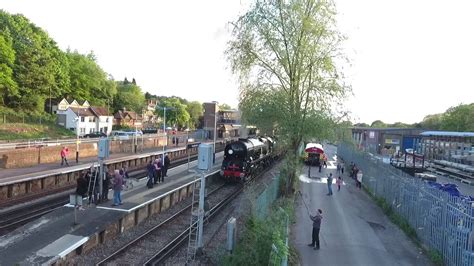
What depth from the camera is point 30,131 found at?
50.9m

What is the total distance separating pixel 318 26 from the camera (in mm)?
19703

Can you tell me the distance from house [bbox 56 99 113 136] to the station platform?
144 ft

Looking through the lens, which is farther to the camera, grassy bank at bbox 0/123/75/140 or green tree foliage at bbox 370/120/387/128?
green tree foliage at bbox 370/120/387/128

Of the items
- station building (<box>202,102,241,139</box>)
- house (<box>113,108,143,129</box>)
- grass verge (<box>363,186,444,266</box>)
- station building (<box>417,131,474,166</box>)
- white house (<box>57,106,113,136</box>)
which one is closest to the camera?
grass verge (<box>363,186,444,266</box>)

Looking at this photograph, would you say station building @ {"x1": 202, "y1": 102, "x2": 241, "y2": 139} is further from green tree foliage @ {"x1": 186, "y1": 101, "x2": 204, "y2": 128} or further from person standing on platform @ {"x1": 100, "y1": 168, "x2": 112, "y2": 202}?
person standing on platform @ {"x1": 100, "y1": 168, "x2": 112, "y2": 202}

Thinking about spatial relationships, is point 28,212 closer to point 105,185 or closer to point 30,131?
point 105,185

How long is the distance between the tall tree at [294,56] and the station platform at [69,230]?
743 centimetres

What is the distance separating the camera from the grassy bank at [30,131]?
152ft

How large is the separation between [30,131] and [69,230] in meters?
43.2

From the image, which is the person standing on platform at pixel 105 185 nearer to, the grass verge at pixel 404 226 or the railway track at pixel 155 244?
the railway track at pixel 155 244

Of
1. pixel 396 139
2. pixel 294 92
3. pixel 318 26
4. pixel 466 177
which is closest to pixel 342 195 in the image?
pixel 294 92

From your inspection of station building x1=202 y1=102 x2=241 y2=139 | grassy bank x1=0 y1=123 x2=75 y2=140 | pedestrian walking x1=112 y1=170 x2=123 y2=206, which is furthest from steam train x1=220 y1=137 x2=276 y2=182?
station building x1=202 y1=102 x2=241 y2=139

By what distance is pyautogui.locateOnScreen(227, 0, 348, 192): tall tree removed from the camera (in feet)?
64.7

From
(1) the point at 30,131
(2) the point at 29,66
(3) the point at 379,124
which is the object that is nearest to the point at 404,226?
(1) the point at 30,131
